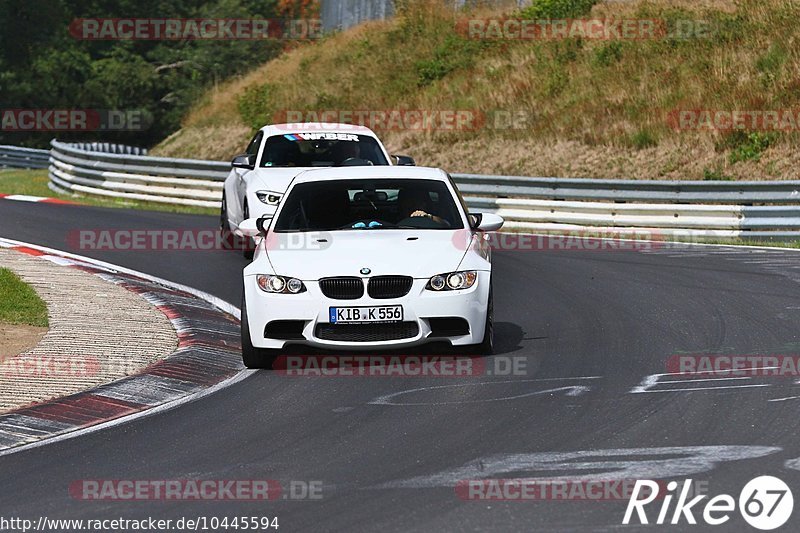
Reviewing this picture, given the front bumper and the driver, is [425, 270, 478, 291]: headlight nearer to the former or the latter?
the front bumper

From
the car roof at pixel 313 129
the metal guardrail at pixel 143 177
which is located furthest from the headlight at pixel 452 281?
the metal guardrail at pixel 143 177

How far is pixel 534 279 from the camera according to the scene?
1583 cm

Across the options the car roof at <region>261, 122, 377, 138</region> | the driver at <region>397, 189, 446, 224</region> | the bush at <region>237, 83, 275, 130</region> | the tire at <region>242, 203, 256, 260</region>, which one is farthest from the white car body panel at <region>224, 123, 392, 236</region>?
the bush at <region>237, 83, 275, 130</region>

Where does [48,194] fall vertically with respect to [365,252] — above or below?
below

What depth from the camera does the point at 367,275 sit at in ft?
33.8

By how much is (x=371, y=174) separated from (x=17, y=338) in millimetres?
3343

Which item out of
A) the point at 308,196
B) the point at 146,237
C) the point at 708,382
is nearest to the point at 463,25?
the point at 146,237

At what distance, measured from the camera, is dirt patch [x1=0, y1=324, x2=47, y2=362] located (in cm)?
1083

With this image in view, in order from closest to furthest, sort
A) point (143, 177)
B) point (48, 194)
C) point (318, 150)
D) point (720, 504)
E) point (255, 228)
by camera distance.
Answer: point (720, 504), point (255, 228), point (318, 150), point (143, 177), point (48, 194)

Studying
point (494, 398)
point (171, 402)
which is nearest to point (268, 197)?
point (171, 402)

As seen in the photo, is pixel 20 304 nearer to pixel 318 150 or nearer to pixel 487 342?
pixel 487 342

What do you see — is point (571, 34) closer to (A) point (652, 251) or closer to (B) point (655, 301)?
(A) point (652, 251)

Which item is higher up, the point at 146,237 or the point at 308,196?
the point at 308,196

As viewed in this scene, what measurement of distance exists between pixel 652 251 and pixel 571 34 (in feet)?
57.3
